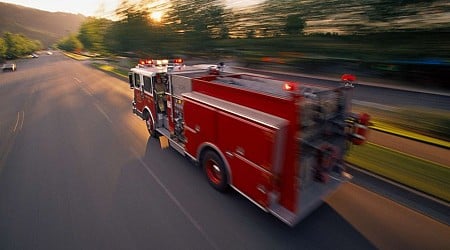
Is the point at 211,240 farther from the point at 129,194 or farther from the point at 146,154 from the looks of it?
the point at 146,154

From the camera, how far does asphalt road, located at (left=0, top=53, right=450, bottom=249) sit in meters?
4.36

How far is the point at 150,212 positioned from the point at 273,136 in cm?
316

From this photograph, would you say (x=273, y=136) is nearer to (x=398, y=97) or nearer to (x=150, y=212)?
(x=150, y=212)

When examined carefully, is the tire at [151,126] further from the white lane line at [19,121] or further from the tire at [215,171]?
the white lane line at [19,121]

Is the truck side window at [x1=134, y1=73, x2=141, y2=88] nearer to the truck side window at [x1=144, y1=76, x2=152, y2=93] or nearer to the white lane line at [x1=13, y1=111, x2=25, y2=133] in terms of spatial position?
the truck side window at [x1=144, y1=76, x2=152, y2=93]

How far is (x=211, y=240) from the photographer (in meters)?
4.39

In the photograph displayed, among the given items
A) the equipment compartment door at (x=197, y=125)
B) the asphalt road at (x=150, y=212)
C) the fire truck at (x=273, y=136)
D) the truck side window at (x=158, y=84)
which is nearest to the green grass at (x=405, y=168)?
the asphalt road at (x=150, y=212)

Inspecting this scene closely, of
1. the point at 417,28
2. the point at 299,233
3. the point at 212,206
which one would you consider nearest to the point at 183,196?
the point at 212,206

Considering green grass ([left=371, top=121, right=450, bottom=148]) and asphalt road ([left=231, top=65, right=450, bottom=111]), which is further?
asphalt road ([left=231, top=65, right=450, bottom=111])

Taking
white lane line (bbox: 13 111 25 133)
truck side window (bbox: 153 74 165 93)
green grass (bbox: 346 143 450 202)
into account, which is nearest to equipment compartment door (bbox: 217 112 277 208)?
green grass (bbox: 346 143 450 202)

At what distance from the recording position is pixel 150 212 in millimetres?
5148

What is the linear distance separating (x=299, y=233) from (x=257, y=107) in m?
2.44

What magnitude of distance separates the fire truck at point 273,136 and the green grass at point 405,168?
5.48 ft

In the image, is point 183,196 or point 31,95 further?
point 31,95
